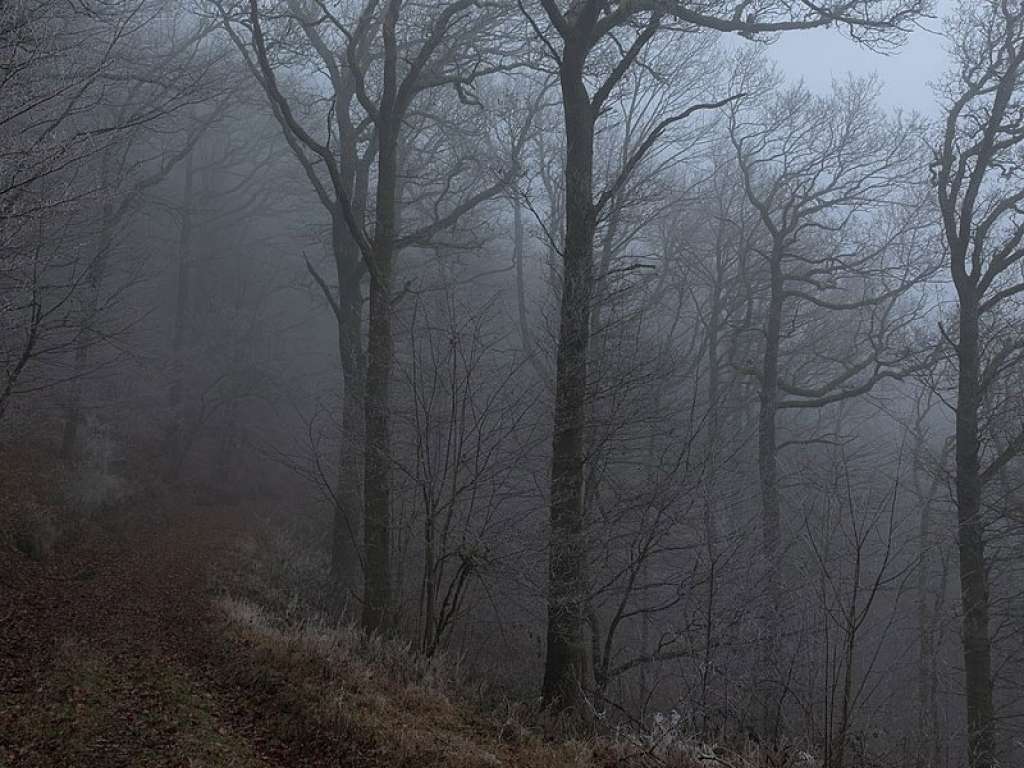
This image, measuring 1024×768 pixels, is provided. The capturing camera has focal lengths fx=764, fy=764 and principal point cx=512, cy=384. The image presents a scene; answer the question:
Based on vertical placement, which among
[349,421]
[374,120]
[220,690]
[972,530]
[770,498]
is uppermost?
[374,120]

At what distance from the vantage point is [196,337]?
23031mm

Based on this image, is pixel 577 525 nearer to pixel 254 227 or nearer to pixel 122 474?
pixel 122 474

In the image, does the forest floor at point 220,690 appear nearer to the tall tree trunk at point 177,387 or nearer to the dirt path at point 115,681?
the dirt path at point 115,681

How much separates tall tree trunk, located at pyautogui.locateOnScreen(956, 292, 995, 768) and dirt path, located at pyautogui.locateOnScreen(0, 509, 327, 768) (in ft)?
29.4

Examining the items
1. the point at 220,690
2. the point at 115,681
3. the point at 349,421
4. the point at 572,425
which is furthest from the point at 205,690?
the point at 349,421

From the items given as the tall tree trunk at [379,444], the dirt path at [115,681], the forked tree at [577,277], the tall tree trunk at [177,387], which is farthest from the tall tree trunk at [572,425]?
the tall tree trunk at [177,387]

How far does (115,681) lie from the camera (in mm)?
6055

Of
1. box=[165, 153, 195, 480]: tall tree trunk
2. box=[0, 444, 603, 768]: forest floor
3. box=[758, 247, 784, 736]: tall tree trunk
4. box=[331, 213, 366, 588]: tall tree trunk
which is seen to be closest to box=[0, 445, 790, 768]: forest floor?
box=[0, 444, 603, 768]: forest floor

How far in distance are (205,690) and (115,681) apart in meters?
0.69

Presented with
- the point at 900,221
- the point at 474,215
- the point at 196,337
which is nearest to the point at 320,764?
the point at 900,221

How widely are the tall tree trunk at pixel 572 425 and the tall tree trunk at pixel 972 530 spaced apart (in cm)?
553

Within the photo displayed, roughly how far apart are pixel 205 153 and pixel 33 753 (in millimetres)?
32833

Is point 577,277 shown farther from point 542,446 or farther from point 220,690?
point 220,690

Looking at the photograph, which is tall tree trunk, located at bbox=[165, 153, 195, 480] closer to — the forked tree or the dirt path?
the dirt path
